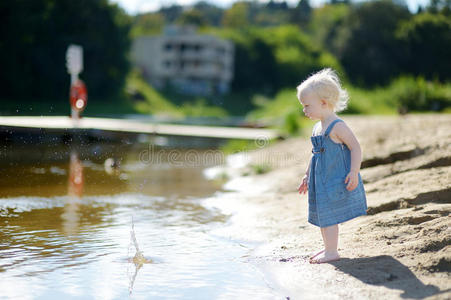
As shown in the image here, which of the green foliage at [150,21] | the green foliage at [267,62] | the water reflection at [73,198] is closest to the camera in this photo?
the water reflection at [73,198]

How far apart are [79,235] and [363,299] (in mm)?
2217

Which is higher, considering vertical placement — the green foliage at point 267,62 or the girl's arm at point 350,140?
the green foliage at point 267,62

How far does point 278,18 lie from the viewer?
309ft

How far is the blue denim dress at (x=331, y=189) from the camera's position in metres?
3.12

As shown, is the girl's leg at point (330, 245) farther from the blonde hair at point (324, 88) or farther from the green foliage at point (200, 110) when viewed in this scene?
the green foliage at point (200, 110)

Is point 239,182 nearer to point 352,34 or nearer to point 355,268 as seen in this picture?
point 355,268

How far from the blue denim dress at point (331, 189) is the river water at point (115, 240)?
54 cm

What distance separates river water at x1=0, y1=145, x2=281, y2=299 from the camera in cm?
280

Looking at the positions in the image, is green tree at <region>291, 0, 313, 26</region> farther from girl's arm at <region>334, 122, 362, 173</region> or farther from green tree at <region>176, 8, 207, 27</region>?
girl's arm at <region>334, 122, 362, 173</region>

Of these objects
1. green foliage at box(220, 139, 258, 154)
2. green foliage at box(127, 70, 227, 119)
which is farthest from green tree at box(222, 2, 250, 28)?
green foliage at box(220, 139, 258, 154)

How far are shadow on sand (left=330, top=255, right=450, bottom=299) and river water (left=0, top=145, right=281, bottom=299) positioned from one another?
1.57 feet

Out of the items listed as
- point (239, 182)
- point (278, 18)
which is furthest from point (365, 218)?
point (278, 18)

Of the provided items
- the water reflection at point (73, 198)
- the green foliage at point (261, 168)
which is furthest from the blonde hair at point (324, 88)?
the green foliage at point (261, 168)

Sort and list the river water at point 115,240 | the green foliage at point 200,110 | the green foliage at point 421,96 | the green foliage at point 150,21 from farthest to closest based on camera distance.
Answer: the green foliage at point 150,21 → the green foliage at point 200,110 → the green foliage at point 421,96 → the river water at point 115,240
